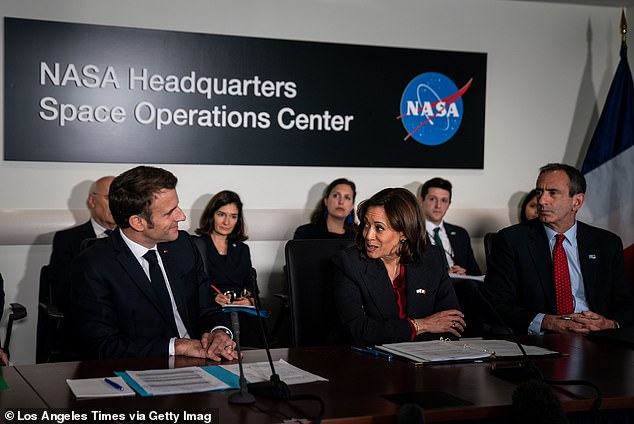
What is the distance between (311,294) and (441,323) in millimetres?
579

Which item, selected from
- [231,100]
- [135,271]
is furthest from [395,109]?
[135,271]

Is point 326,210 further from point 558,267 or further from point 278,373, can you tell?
point 278,373

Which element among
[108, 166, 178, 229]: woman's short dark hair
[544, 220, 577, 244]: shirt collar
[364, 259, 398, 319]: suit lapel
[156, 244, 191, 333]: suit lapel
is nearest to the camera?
[108, 166, 178, 229]: woman's short dark hair

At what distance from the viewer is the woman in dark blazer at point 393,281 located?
3.43 m

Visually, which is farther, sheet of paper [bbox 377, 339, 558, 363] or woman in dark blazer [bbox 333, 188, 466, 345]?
woman in dark blazer [bbox 333, 188, 466, 345]

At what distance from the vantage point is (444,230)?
6586mm

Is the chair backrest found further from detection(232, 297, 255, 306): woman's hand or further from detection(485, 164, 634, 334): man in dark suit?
detection(232, 297, 255, 306): woman's hand

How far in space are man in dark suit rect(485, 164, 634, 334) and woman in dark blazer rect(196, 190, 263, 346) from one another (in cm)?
197

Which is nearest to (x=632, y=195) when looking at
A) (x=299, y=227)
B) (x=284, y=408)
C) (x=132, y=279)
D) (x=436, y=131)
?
(x=436, y=131)

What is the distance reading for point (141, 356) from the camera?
118 inches

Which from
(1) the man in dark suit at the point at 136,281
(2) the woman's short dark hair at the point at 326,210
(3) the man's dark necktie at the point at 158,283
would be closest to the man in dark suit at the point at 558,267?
(1) the man in dark suit at the point at 136,281

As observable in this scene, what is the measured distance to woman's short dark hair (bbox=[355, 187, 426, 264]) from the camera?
3.61 meters

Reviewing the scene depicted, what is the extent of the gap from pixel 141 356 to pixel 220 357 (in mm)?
361

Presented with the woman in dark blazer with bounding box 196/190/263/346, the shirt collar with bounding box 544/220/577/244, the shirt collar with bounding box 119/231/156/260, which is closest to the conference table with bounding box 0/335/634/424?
the shirt collar with bounding box 119/231/156/260
